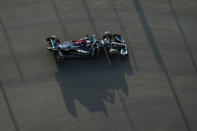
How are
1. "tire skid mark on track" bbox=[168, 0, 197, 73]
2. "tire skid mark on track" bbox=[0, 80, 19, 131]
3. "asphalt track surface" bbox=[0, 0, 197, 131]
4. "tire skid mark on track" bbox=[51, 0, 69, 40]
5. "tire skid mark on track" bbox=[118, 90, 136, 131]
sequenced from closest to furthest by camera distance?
"tire skid mark on track" bbox=[0, 80, 19, 131]
"asphalt track surface" bbox=[0, 0, 197, 131]
"tire skid mark on track" bbox=[118, 90, 136, 131]
"tire skid mark on track" bbox=[51, 0, 69, 40]
"tire skid mark on track" bbox=[168, 0, 197, 73]

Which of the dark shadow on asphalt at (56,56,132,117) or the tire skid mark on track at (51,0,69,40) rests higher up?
the tire skid mark on track at (51,0,69,40)

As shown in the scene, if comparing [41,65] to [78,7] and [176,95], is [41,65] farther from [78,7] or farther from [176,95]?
[176,95]

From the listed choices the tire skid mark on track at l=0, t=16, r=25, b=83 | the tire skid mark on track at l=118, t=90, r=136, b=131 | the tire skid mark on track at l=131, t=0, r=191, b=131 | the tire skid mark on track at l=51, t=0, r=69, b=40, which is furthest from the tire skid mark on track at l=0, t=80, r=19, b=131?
the tire skid mark on track at l=131, t=0, r=191, b=131

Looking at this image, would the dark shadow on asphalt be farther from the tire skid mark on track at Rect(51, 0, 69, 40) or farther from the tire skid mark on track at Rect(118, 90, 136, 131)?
the tire skid mark on track at Rect(51, 0, 69, 40)

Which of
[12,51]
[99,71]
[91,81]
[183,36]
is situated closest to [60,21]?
[12,51]

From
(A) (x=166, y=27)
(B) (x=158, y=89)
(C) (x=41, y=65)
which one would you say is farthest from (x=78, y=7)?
(B) (x=158, y=89)

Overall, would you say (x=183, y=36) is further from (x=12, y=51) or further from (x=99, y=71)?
(x=12, y=51)

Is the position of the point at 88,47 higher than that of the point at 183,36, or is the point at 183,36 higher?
the point at 88,47
